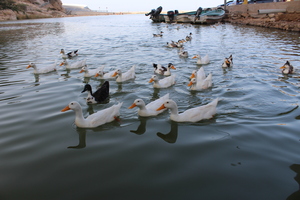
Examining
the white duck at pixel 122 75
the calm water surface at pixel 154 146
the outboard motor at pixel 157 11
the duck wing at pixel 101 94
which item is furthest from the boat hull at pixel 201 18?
the duck wing at pixel 101 94

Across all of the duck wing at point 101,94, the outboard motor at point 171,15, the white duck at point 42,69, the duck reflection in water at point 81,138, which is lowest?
the duck reflection in water at point 81,138

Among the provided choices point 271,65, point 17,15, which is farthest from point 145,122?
point 17,15

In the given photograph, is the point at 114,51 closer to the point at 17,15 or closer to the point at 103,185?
the point at 103,185

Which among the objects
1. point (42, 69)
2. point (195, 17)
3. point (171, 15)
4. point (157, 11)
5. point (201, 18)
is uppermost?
point (157, 11)

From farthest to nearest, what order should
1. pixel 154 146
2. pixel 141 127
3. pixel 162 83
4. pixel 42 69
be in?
pixel 42 69
pixel 162 83
pixel 141 127
pixel 154 146

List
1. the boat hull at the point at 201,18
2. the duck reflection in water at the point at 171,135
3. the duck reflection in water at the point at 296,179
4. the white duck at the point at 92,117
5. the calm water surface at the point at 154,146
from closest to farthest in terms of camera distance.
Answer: the duck reflection in water at the point at 296,179 < the calm water surface at the point at 154,146 < the duck reflection in water at the point at 171,135 < the white duck at the point at 92,117 < the boat hull at the point at 201,18

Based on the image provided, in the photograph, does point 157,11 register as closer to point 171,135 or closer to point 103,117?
point 103,117

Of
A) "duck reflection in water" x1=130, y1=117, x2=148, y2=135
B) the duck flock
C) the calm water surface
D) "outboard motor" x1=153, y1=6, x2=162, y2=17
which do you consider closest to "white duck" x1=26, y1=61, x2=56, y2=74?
the duck flock

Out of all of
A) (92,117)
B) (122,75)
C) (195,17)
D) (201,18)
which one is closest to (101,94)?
(92,117)

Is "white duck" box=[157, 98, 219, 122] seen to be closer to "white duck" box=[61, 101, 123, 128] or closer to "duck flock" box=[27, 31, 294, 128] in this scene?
"duck flock" box=[27, 31, 294, 128]

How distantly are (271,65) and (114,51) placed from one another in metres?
9.84

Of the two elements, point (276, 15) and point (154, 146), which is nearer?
point (154, 146)

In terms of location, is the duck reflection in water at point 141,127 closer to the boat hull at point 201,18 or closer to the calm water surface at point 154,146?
the calm water surface at point 154,146

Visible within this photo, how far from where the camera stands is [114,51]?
1641 centimetres
